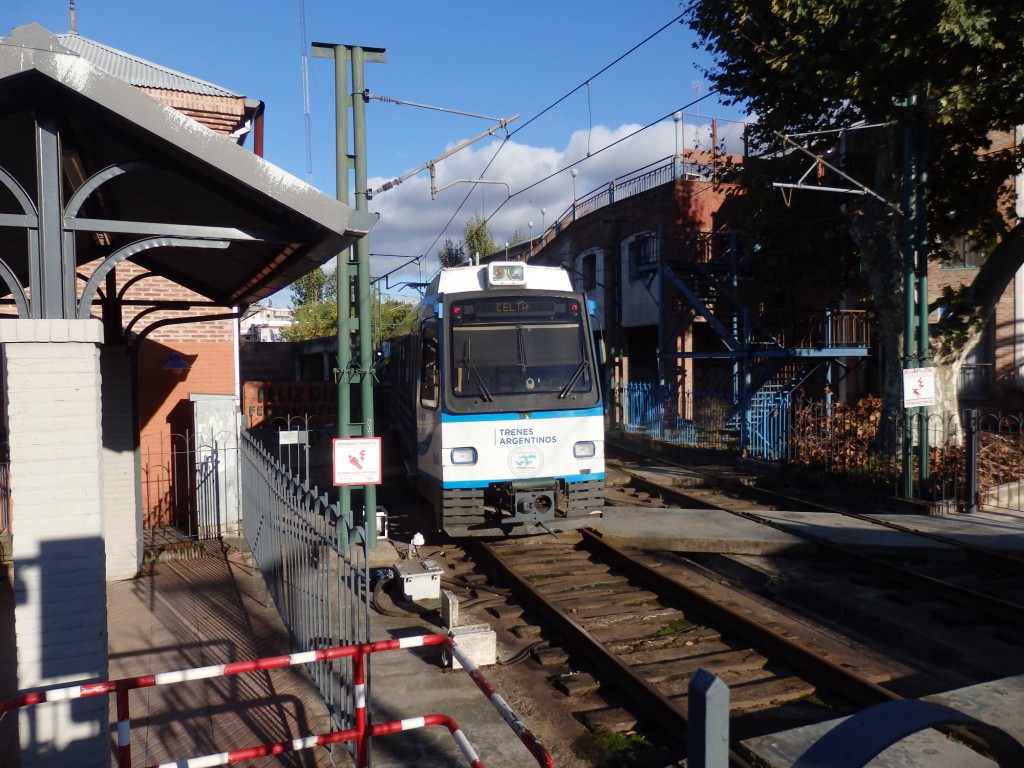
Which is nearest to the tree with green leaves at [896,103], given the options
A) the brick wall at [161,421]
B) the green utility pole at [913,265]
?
the green utility pole at [913,265]

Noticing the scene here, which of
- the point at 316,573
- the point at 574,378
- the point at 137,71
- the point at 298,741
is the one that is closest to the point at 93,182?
the point at 316,573

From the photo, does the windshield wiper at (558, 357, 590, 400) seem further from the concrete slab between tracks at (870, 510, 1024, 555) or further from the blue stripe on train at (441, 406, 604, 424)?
the concrete slab between tracks at (870, 510, 1024, 555)

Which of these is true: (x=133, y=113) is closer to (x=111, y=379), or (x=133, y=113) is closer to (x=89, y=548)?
(x=89, y=548)

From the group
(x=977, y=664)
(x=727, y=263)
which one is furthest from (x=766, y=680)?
(x=727, y=263)

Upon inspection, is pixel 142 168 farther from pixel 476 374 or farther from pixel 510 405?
pixel 510 405

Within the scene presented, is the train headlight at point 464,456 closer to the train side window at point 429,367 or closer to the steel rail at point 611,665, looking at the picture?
the train side window at point 429,367

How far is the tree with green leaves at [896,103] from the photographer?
12867 millimetres

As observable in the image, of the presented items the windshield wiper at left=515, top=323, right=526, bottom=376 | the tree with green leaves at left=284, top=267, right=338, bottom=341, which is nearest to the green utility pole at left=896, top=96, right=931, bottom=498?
the windshield wiper at left=515, top=323, right=526, bottom=376

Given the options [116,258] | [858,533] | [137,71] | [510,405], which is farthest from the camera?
[137,71]

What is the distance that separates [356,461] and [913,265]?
400 inches

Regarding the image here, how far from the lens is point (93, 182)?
4781 millimetres

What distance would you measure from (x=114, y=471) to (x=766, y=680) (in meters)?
7.37

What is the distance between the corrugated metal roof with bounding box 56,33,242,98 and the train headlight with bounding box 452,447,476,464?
7.96 metres

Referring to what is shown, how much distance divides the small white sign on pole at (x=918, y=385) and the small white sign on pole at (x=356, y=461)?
8.88 m
